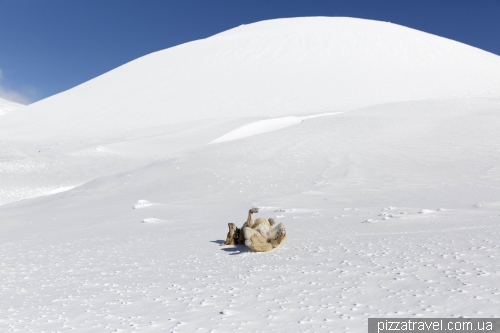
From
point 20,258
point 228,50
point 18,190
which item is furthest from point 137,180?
point 228,50

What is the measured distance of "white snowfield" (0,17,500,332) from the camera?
125 inches

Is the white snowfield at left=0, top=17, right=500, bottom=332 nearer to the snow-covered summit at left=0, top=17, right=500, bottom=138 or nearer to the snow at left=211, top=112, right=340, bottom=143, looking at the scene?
the snow at left=211, top=112, right=340, bottom=143

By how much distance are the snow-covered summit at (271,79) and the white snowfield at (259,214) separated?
47cm

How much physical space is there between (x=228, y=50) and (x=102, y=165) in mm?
23414

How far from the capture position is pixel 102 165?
1484 centimetres

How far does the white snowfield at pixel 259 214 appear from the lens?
3178 millimetres

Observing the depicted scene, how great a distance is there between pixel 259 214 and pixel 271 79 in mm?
23841

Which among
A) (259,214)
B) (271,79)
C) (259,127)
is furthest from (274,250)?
(271,79)

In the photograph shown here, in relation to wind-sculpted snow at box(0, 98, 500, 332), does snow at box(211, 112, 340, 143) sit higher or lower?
higher

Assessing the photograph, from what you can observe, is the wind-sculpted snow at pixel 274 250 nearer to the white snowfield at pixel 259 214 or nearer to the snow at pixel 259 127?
the white snowfield at pixel 259 214

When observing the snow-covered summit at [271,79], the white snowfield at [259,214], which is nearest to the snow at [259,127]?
the white snowfield at [259,214]

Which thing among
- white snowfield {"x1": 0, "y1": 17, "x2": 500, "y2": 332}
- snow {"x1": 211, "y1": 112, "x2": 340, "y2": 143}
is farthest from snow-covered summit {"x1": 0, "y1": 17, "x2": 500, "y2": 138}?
snow {"x1": 211, "y1": 112, "x2": 340, "y2": 143}

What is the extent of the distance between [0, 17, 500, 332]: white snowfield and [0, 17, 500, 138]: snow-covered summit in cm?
47

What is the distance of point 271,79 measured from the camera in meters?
29.9
